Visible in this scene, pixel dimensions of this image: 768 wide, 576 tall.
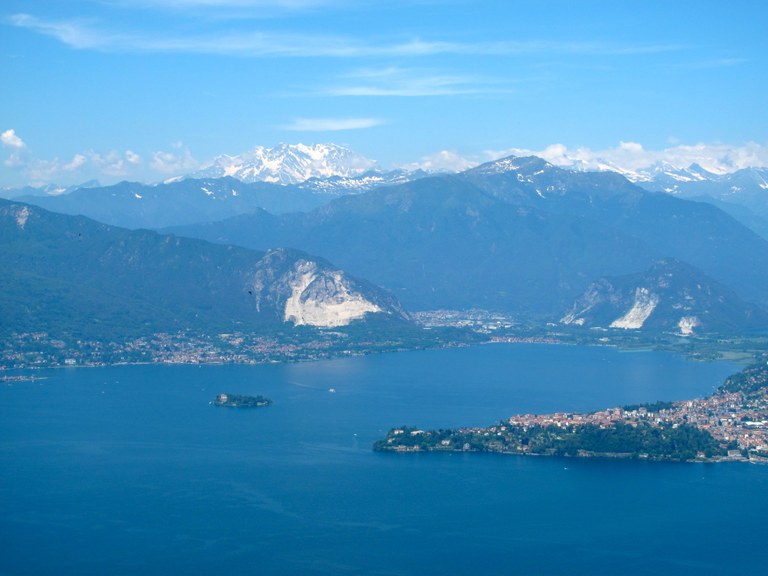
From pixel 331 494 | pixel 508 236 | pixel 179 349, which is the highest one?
pixel 508 236

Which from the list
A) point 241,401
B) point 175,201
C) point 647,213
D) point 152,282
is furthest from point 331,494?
point 175,201

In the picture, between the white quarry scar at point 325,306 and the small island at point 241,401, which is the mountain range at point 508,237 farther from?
the small island at point 241,401

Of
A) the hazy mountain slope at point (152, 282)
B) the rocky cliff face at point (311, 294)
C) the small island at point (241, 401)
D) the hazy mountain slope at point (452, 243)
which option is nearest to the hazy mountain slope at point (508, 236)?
the hazy mountain slope at point (452, 243)

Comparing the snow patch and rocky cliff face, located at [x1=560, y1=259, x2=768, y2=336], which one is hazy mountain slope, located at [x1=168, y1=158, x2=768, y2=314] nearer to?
rocky cliff face, located at [x1=560, y1=259, x2=768, y2=336]

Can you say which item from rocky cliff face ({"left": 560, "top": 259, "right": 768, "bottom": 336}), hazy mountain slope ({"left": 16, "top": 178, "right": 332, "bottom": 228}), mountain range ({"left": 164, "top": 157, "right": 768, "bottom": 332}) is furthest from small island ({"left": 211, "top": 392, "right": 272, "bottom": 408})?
hazy mountain slope ({"left": 16, "top": 178, "right": 332, "bottom": 228})

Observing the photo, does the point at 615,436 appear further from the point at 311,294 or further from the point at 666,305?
the point at 666,305

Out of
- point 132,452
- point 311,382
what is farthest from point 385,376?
point 132,452
